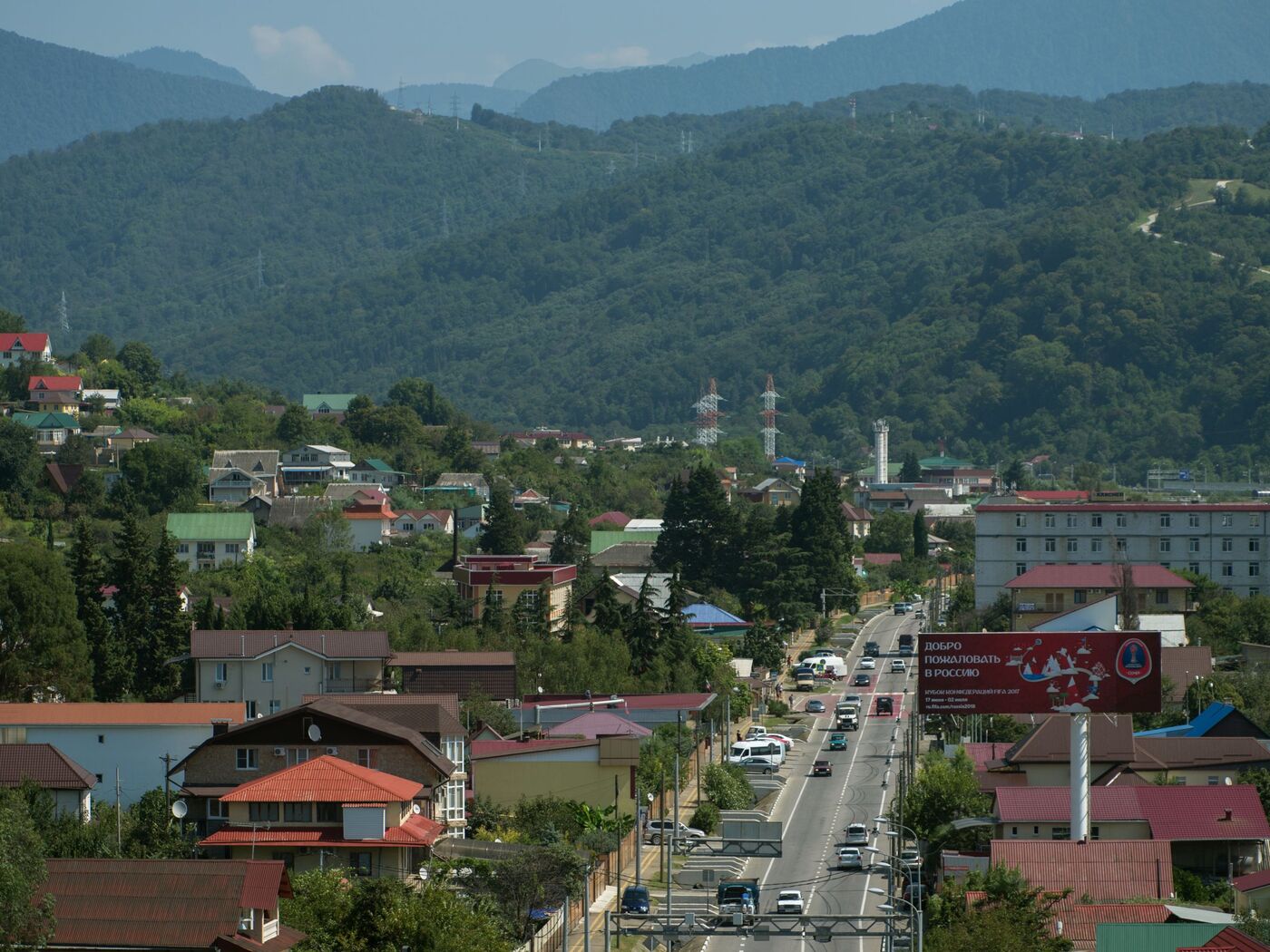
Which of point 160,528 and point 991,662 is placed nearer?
point 991,662

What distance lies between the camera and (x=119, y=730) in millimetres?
58656

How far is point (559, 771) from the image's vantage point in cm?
5822

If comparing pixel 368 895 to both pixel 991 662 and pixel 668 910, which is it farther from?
pixel 991 662

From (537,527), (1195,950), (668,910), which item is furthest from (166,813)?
(537,527)

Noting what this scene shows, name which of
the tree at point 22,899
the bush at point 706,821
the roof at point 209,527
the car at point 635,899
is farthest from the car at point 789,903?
the roof at point 209,527

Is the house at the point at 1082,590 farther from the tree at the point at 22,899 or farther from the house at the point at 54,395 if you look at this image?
the house at the point at 54,395

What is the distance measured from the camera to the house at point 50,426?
396ft

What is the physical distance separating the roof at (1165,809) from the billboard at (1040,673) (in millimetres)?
2292

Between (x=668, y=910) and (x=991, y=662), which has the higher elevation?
(x=991, y=662)

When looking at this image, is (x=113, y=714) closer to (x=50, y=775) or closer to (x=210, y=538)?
(x=50, y=775)

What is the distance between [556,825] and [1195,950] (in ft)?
76.3

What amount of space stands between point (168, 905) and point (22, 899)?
123 inches

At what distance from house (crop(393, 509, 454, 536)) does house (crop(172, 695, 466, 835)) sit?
2571 inches

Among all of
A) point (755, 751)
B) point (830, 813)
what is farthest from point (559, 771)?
point (755, 751)
